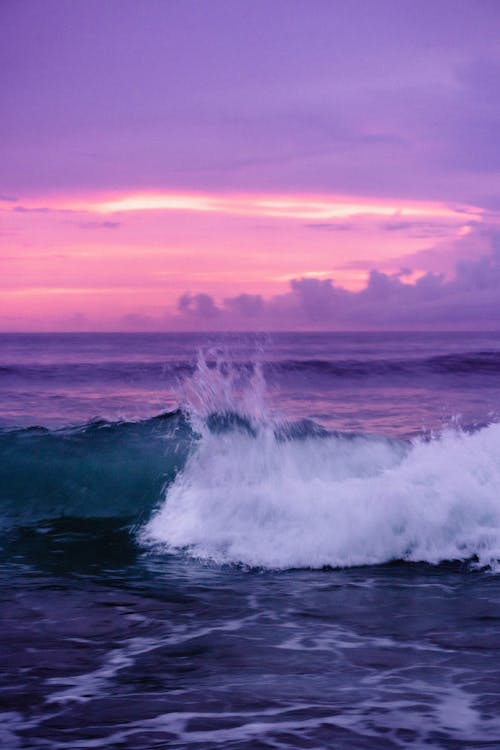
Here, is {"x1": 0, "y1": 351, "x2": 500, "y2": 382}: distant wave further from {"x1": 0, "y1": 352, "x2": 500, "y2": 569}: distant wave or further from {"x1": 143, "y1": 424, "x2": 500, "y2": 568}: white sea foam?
{"x1": 143, "y1": 424, "x2": 500, "y2": 568}: white sea foam

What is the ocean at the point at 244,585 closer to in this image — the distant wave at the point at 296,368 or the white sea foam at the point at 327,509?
the white sea foam at the point at 327,509

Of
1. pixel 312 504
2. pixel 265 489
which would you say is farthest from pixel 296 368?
pixel 312 504

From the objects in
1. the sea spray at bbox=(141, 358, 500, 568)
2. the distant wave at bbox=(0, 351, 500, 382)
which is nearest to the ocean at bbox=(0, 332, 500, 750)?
the sea spray at bbox=(141, 358, 500, 568)

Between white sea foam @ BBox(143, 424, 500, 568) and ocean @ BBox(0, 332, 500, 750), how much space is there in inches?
1.0

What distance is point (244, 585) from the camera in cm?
678

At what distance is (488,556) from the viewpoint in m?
7.59

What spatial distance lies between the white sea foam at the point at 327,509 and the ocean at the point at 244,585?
25mm

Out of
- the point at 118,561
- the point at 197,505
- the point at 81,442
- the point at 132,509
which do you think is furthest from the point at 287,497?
the point at 81,442

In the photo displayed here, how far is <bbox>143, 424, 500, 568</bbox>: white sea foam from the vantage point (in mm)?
7715

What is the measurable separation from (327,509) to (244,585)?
1752mm

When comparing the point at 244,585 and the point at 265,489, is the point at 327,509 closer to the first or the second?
the point at 265,489

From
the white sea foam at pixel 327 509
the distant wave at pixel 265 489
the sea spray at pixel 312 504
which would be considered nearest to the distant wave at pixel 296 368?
the distant wave at pixel 265 489

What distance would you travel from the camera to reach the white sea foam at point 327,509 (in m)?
7.71

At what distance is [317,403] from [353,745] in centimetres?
1771
